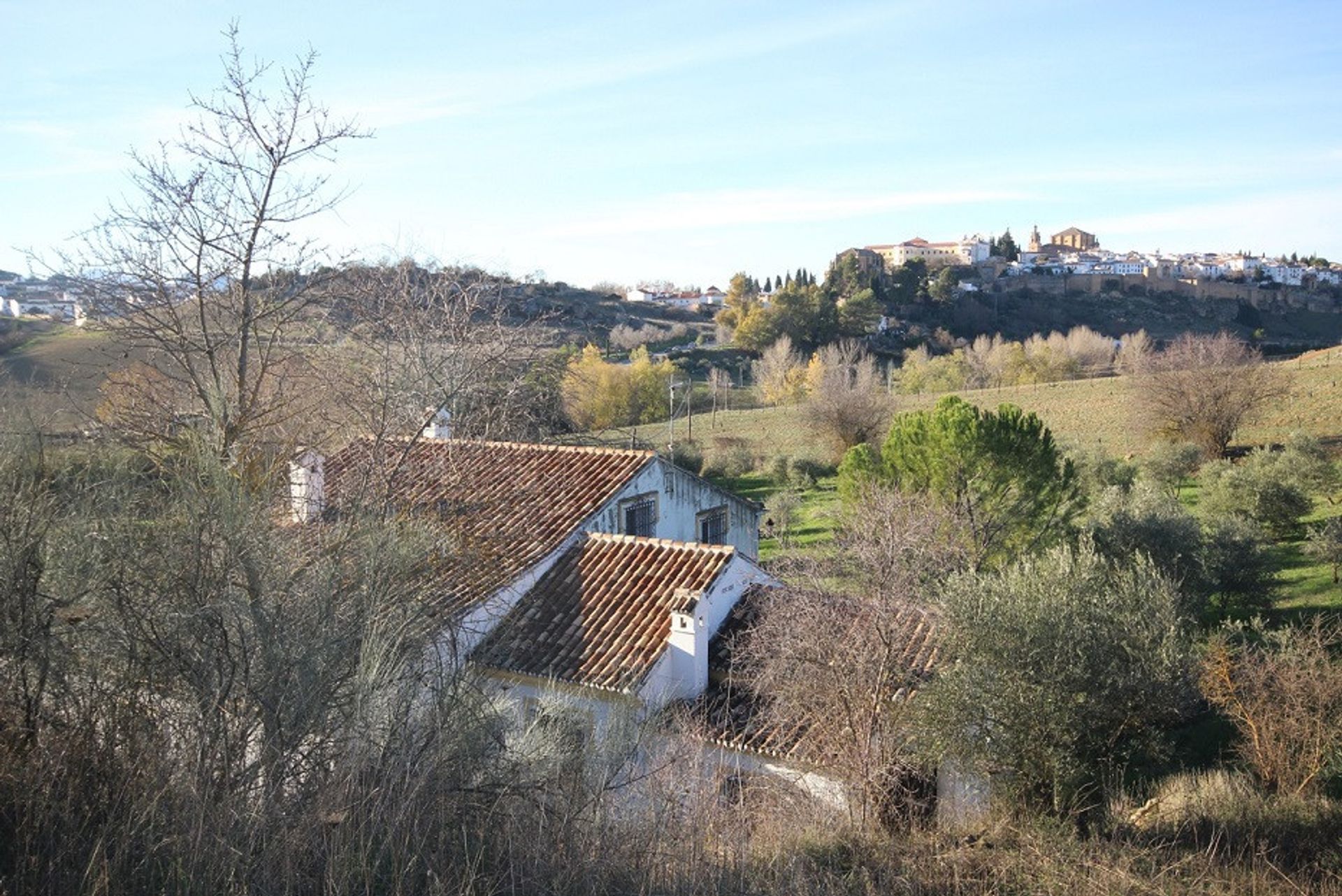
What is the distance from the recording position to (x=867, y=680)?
8711 mm

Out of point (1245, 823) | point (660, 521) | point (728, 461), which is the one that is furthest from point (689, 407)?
point (1245, 823)

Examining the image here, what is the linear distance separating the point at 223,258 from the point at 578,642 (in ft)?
18.5

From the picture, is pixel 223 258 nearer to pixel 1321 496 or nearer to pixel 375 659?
pixel 375 659

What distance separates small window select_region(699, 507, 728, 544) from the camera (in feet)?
54.5

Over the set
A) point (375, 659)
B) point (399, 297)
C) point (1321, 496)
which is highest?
point (399, 297)

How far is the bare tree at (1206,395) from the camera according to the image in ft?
97.0

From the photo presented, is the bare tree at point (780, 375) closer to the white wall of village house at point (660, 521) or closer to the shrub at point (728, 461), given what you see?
the shrub at point (728, 461)

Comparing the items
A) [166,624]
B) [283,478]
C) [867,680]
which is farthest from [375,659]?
[867,680]

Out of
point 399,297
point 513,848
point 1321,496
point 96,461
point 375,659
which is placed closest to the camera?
point 513,848

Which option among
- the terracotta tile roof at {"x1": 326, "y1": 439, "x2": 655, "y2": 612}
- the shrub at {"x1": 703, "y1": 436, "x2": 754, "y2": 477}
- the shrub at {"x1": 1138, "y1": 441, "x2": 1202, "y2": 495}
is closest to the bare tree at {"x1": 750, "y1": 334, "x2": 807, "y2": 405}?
the shrub at {"x1": 703, "y1": 436, "x2": 754, "y2": 477}

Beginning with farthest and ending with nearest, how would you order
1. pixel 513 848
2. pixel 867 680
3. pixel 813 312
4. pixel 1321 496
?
pixel 813 312 → pixel 1321 496 → pixel 867 680 → pixel 513 848

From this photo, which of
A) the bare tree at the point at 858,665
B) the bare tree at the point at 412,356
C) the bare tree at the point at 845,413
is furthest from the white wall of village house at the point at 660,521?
the bare tree at the point at 845,413

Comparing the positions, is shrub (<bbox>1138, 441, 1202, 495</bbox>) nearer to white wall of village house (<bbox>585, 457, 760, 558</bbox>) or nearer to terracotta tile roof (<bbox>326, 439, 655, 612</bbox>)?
white wall of village house (<bbox>585, 457, 760, 558</bbox>)

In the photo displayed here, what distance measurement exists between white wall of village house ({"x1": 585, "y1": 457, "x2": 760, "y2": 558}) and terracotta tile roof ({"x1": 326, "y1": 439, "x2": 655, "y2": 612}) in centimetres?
21
